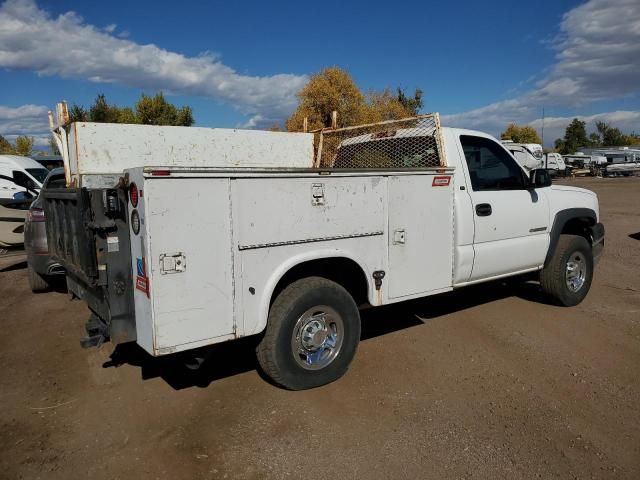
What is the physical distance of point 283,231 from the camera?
3635 mm

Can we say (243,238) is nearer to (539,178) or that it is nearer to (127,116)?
(539,178)

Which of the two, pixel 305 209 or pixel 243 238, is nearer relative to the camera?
pixel 243 238

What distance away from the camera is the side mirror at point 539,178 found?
5.43 meters

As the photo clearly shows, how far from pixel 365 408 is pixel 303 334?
0.71 m

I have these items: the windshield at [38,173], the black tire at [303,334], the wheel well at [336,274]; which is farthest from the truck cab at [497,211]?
the windshield at [38,173]

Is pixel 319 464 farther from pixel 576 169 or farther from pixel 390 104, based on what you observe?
pixel 576 169

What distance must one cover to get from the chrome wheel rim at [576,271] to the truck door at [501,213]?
577 mm

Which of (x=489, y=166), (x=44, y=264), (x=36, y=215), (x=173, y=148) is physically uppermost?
(x=173, y=148)

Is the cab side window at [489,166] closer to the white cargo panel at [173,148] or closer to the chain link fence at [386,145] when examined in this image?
the chain link fence at [386,145]

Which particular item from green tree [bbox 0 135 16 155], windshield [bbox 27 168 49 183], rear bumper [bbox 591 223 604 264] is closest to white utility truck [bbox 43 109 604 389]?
rear bumper [bbox 591 223 604 264]

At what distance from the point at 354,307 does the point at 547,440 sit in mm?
1621

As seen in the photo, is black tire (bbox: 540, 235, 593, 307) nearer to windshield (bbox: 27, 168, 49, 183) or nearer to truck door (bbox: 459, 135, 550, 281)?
truck door (bbox: 459, 135, 550, 281)

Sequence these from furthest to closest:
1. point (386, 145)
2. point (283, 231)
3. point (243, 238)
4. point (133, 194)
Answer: point (386, 145) → point (283, 231) → point (243, 238) → point (133, 194)

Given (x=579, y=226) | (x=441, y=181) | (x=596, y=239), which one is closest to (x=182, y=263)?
(x=441, y=181)
